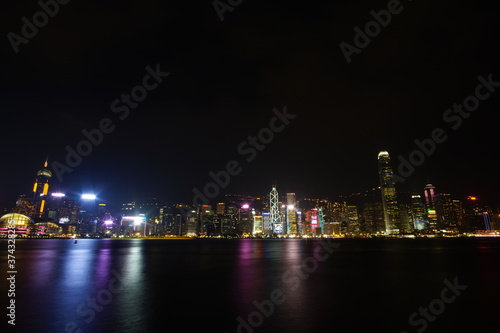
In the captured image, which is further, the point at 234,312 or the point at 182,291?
the point at 182,291

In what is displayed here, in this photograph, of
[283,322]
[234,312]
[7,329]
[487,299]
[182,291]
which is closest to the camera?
[7,329]

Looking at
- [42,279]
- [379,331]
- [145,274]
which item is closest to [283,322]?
[379,331]

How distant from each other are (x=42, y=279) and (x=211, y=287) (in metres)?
17.9

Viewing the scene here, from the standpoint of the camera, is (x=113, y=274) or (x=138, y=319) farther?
(x=113, y=274)

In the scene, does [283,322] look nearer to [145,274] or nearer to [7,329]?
[7,329]

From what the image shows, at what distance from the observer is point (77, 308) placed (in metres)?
18.2

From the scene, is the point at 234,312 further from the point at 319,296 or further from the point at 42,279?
the point at 42,279

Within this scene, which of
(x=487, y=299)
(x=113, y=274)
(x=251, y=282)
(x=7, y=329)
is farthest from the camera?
(x=113, y=274)

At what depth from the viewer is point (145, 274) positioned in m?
33.4

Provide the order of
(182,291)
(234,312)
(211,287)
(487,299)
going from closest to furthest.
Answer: (234,312) → (487,299) → (182,291) → (211,287)

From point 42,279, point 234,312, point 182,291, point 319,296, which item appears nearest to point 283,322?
point 234,312

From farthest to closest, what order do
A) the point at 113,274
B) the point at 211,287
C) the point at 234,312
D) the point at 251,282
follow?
the point at 113,274, the point at 251,282, the point at 211,287, the point at 234,312

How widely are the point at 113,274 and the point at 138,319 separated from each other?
1964cm

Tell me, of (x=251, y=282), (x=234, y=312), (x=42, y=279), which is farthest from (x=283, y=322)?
(x=42, y=279)
